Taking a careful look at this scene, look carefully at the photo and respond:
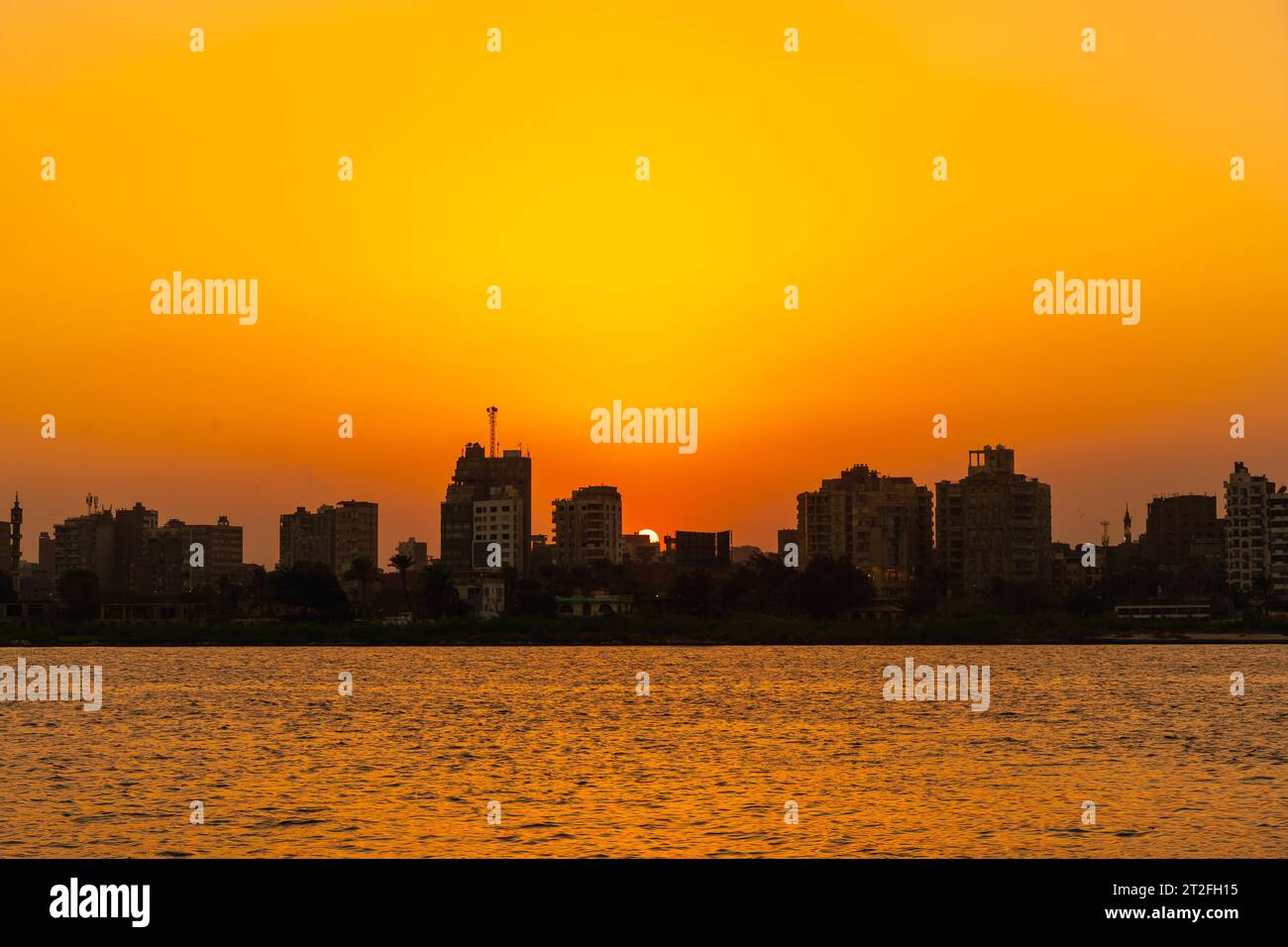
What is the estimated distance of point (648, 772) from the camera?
4997 cm

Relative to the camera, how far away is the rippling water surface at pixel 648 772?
114ft

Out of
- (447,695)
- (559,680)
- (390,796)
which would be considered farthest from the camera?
(559,680)

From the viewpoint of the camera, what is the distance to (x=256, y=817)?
38.6 metres

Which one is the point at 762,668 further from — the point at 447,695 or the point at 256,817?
the point at 256,817

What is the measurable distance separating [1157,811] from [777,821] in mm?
10767

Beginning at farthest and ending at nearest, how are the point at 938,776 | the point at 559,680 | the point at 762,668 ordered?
1. the point at 762,668
2. the point at 559,680
3. the point at 938,776

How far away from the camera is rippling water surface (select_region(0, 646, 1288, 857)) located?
34.6m
